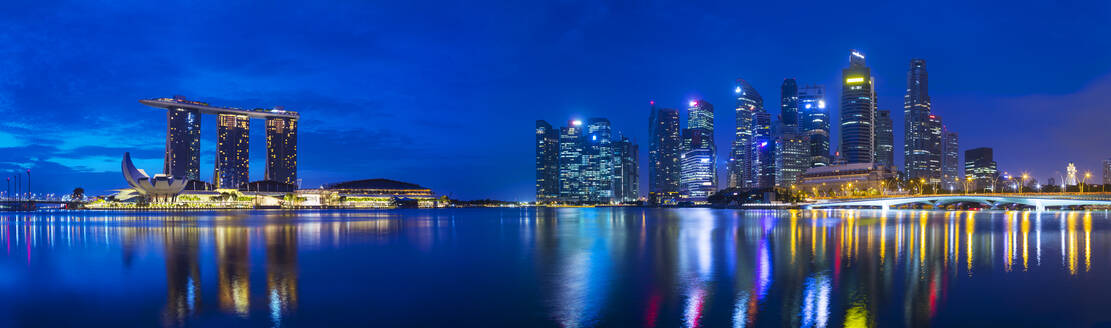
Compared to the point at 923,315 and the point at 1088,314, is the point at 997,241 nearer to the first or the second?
the point at 1088,314

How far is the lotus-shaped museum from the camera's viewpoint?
184 metres

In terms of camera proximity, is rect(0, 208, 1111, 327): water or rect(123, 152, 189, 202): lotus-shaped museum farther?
rect(123, 152, 189, 202): lotus-shaped museum

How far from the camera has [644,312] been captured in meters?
15.5

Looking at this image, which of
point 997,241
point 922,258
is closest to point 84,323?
point 922,258

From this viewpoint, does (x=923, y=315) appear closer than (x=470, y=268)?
Yes

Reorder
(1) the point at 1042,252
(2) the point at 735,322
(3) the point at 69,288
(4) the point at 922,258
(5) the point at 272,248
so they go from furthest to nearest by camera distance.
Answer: (5) the point at 272,248
(1) the point at 1042,252
(4) the point at 922,258
(3) the point at 69,288
(2) the point at 735,322

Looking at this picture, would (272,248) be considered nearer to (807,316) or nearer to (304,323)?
(304,323)

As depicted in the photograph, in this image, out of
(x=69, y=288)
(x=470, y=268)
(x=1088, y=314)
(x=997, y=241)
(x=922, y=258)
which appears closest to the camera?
(x=1088, y=314)

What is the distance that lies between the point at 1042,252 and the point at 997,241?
811 centimetres

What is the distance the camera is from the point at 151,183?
187375 millimetres

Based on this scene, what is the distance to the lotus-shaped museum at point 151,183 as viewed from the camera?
183875 mm

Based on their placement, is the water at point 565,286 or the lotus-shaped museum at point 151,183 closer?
the water at point 565,286

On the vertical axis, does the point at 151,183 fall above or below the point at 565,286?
above

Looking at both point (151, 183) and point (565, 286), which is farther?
point (151, 183)
